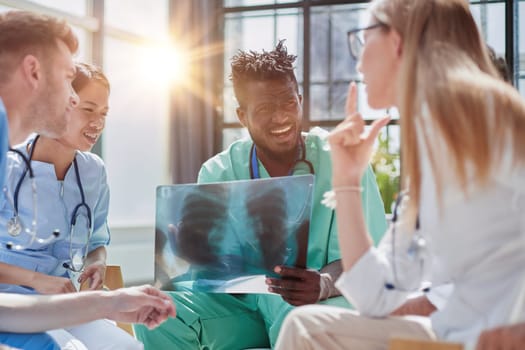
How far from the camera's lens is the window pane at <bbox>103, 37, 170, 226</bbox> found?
14.1 feet

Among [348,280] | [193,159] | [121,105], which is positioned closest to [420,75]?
[348,280]

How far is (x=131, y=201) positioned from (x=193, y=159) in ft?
2.02

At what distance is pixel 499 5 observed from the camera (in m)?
4.38

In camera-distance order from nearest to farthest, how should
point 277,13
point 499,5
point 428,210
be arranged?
point 428,210 < point 499,5 < point 277,13

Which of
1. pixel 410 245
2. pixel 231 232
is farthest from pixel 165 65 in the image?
pixel 410 245

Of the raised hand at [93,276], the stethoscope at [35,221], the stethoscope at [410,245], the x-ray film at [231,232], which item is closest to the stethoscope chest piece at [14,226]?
the stethoscope at [35,221]

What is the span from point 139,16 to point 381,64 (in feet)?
12.4

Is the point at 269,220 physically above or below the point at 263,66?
below

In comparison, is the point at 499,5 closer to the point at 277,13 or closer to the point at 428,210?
the point at 277,13

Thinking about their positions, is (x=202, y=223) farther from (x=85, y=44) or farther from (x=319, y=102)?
(x=319, y=102)

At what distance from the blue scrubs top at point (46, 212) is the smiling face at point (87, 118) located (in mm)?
65

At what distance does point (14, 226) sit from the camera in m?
1.76

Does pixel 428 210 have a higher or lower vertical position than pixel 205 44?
lower

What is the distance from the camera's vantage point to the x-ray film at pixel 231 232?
1633mm
